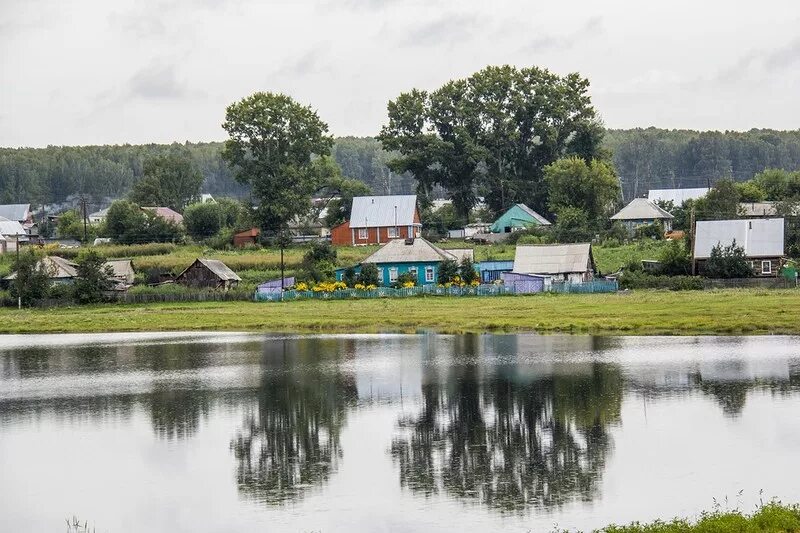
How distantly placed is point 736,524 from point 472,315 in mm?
43458

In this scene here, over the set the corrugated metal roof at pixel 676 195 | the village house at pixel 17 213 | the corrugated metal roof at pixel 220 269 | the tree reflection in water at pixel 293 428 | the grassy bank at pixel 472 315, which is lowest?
the tree reflection in water at pixel 293 428

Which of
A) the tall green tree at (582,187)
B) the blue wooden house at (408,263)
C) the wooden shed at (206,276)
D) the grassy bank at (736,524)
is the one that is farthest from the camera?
the tall green tree at (582,187)

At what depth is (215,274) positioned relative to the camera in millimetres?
84125

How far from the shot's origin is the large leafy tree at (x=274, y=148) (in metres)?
105

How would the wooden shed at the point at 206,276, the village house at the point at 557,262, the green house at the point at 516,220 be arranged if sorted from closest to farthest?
the village house at the point at 557,262
the wooden shed at the point at 206,276
the green house at the point at 516,220

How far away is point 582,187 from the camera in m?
103

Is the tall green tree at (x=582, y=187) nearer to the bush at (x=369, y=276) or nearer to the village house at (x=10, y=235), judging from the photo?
the bush at (x=369, y=276)

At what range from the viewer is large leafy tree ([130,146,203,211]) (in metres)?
152

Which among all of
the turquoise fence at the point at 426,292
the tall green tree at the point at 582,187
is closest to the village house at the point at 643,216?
the tall green tree at the point at 582,187

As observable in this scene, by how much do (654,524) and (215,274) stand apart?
6689 centimetres

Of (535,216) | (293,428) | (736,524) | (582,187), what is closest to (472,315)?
(293,428)

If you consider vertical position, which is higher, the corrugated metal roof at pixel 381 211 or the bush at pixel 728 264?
the corrugated metal roof at pixel 381 211

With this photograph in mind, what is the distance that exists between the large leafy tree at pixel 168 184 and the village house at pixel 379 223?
51.2 metres

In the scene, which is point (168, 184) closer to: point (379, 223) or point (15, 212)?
point (15, 212)
